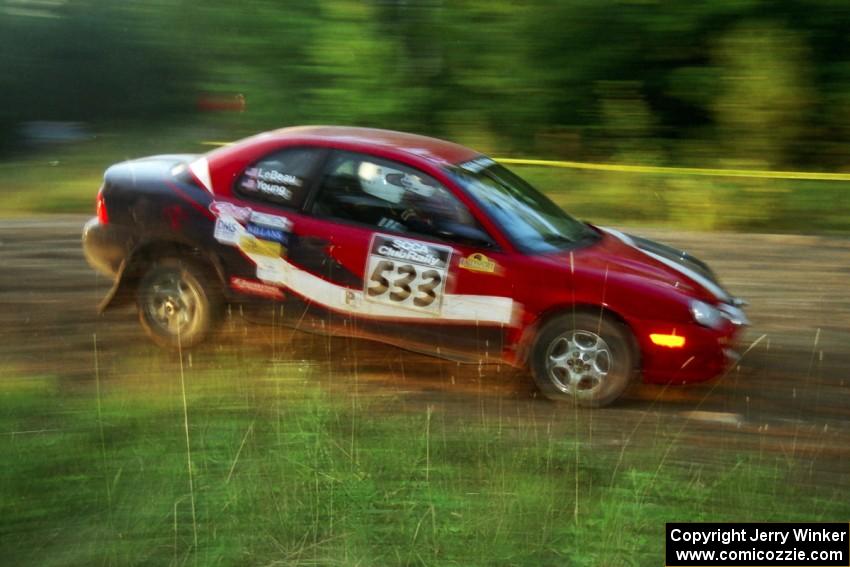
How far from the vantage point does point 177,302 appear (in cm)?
687

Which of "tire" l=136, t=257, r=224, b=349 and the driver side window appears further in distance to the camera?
"tire" l=136, t=257, r=224, b=349

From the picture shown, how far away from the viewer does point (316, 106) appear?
15.3 metres

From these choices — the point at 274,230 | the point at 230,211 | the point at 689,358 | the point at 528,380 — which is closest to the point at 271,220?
the point at 274,230

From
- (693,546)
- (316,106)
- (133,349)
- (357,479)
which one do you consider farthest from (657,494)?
(316,106)

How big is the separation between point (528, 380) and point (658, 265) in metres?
1.09

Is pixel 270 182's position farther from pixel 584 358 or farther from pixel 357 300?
pixel 584 358

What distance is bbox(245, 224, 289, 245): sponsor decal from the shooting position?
21.6 feet

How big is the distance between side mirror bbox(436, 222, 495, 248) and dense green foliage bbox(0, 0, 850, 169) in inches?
300

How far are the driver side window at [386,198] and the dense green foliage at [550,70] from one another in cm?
756

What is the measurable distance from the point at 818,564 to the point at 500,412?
2176mm

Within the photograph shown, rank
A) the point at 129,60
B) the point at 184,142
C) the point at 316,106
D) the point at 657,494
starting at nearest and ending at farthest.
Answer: the point at 657,494, the point at 316,106, the point at 184,142, the point at 129,60

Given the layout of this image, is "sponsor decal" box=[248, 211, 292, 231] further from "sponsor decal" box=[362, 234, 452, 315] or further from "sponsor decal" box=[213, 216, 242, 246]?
"sponsor decal" box=[362, 234, 452, 315]

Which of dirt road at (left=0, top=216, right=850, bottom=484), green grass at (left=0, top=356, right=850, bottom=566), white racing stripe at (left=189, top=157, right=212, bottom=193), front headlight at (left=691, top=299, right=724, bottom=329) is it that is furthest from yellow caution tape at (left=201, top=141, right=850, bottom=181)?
green grass at (left=0, top=356, right=850, bottom=566)

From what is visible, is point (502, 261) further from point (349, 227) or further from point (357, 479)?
point (357, 479)
